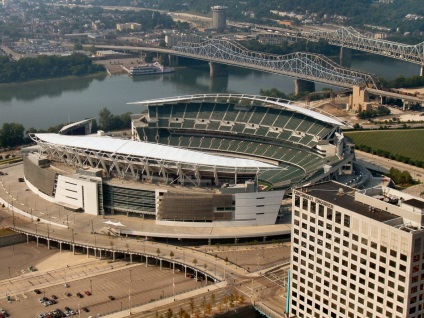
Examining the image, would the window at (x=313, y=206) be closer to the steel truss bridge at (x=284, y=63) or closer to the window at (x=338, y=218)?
the window at (x=338, y=218)

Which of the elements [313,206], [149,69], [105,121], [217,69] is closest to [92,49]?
[149,69]

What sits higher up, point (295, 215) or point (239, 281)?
point (295, 215)

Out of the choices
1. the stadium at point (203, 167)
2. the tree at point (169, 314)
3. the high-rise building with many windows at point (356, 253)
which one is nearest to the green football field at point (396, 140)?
the stadium at point (203, 167)

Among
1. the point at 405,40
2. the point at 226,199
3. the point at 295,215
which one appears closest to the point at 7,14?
the point at 405,40

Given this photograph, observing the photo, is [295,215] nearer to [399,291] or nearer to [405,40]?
[399,291]

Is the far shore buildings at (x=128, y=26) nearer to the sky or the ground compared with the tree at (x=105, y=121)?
nearer to the sky

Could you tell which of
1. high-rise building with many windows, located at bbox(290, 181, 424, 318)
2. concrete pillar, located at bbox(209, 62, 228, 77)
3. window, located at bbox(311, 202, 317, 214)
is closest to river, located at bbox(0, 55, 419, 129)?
concrete pillar, located at bbox(209, 62, 228, 77)

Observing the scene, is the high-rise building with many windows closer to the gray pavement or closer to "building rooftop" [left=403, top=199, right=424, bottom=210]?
"building rooftop" [left=403, top=199, right=424, bottom=210]
